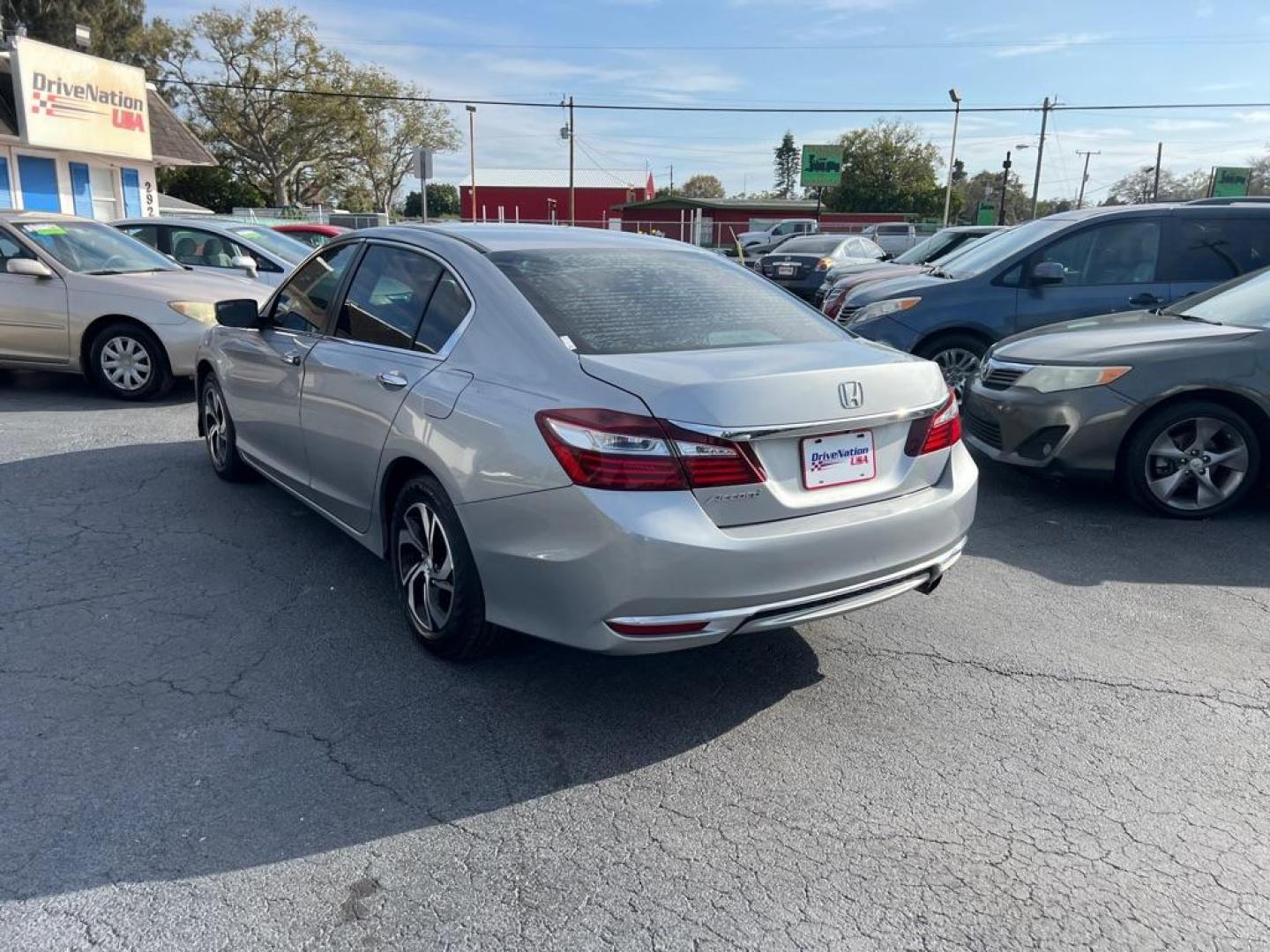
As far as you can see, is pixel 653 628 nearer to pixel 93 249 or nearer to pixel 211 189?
pixel 93 249

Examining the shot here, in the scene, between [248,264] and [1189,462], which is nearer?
[1189,462]

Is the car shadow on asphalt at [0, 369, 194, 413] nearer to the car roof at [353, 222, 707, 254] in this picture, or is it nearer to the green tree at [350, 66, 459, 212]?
the car roof at [353, 222, 707, 254]

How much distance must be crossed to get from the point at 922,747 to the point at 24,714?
300cm

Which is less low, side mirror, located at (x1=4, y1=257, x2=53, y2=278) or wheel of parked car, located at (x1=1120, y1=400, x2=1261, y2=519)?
side mirror, located at (x1=4, y1=257, x2=53, y2=278)

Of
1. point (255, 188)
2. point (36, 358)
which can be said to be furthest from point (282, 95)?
point (36, 358)

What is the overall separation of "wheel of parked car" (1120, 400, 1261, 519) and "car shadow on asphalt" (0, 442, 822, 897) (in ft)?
9.31

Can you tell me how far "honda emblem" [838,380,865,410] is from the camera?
311 centimetres

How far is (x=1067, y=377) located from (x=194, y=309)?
6.93 metres

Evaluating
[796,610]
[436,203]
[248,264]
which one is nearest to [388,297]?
[796,610]

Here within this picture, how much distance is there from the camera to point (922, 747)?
316 centimetres

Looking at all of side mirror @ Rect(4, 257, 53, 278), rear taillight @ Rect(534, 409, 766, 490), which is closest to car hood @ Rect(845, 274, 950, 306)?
rear taillight @ Rect(534, 409, 766, 490)

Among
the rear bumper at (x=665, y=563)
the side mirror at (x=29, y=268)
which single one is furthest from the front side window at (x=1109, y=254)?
the side mirror at (x=29, y=268)

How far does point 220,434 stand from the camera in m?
5.88

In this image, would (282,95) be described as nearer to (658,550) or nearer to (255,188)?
(255,188)
